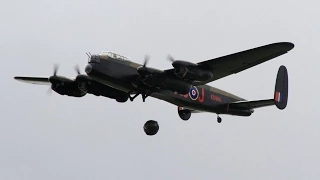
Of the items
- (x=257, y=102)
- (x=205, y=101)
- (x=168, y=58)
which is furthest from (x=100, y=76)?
(x=257, y=102)

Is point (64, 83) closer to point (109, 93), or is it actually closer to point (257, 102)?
point (109, 93)

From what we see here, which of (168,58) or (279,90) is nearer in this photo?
(168,58)

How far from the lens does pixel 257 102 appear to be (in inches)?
1213

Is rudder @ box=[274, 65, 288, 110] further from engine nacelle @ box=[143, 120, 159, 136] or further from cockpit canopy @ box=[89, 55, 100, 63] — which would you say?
cockpit canopy @ box=[89, 55, 100, 63]

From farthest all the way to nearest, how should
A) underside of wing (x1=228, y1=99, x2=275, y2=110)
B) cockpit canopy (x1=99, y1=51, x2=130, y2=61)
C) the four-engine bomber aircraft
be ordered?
underside of wing (x1=228, y1=99, x2=275, y2=110) → cockpit canopy (x1=99, y1=51, x2=130, y2=61) → the four-engine bomber aircraft

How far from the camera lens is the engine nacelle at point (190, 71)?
26.2 m

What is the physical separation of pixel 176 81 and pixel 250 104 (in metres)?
5.35

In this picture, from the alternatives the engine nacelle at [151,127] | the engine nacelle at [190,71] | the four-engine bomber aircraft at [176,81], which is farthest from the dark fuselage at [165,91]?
the engine nacelle at [190,71]

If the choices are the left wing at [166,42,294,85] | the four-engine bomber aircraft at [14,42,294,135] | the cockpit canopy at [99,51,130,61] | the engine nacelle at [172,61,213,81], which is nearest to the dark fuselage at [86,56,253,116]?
Result: the four-engine bomber aircraft at [14,42,294,135]

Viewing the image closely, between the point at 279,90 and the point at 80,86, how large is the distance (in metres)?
9.44

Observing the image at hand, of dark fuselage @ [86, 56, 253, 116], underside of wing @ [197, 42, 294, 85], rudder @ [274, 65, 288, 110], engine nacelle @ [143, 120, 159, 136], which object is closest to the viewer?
underside of wing @ [197, 42, 294, 85]

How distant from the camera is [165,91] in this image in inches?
1120

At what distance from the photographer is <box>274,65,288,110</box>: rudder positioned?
1193 inches

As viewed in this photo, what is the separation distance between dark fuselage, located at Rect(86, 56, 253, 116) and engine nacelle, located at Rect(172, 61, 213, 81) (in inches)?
81.1
